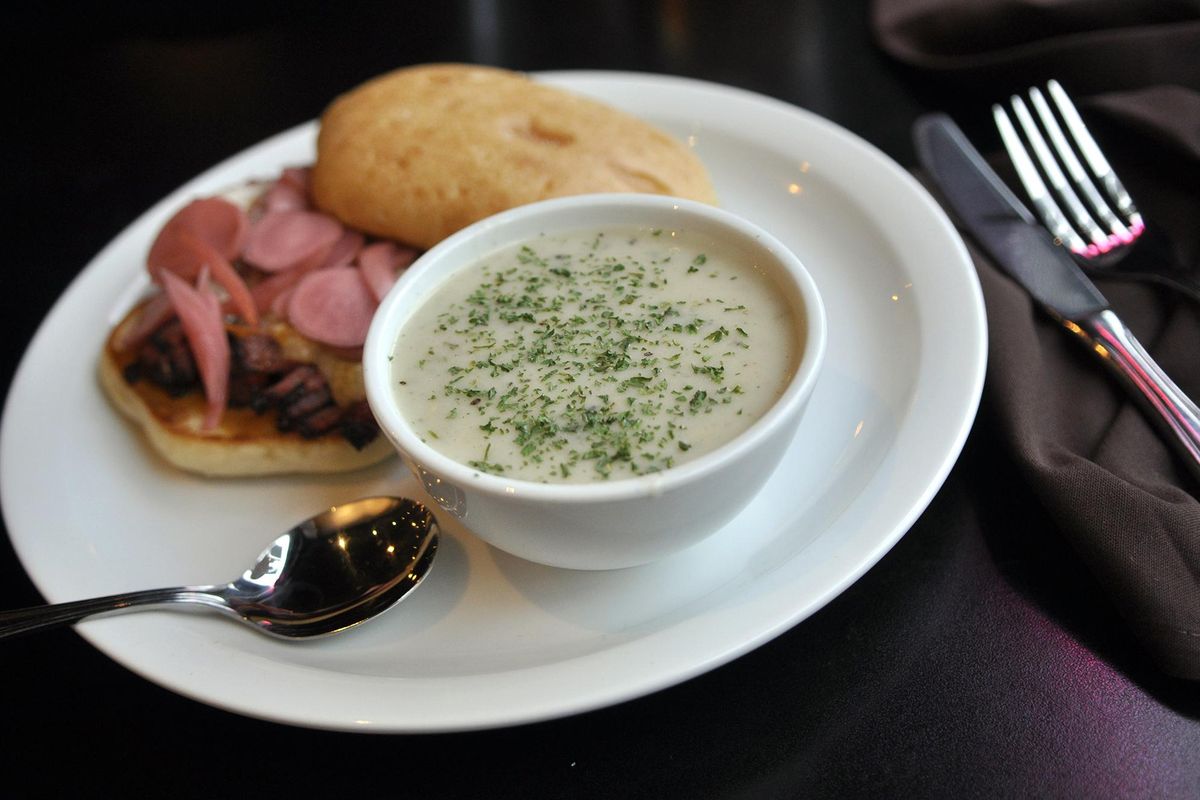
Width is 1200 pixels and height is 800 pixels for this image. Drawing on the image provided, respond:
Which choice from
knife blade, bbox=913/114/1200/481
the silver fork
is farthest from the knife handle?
the silver fork

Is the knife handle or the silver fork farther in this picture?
the silver fork

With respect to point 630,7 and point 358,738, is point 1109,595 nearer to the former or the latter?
point 358,738

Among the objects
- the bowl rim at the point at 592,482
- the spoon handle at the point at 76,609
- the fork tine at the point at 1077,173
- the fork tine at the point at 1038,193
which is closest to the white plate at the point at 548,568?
the spoon handle at the point at 76,609

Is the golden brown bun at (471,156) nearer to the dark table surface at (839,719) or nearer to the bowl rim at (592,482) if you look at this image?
the bowl rim at (592,482)

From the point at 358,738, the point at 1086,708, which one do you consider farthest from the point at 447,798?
the point at 1086,708

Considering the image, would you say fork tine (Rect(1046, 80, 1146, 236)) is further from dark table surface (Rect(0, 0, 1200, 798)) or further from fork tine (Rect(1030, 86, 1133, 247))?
dark table surface (Rect(0, 0, 1200, 798))
